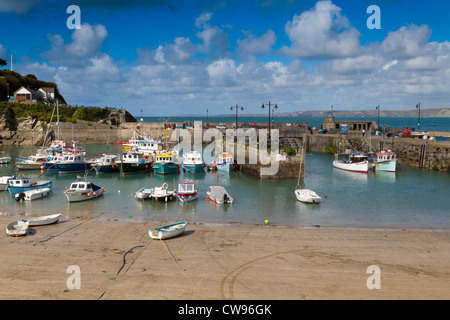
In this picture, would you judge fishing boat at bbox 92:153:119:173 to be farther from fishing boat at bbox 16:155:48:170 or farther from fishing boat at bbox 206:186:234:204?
fishing boat at bbox 206:186:234:204

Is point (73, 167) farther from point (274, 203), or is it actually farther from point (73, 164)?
point (274, 203)

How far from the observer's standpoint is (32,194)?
26797mm

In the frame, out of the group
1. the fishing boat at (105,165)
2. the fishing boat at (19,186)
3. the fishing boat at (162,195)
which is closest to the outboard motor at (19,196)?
the fishing boat at (19,186)

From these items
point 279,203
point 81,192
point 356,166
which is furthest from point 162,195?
point 356,166

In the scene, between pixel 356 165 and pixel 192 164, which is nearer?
pixel 192 164

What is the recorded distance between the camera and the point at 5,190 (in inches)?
1184

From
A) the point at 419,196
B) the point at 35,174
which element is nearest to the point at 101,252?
the point at 419,196

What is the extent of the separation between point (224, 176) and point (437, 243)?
79.0 feet

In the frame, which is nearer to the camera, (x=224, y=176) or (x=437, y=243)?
(x=437, y=243)

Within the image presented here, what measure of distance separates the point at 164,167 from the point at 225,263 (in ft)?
82.5

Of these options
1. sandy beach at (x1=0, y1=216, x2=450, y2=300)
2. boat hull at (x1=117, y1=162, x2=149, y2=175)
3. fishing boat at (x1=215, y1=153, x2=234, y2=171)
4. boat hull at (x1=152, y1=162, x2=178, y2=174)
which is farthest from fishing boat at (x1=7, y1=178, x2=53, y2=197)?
fishing boat at (x1=215, y1=153, x2=234, y2=171)

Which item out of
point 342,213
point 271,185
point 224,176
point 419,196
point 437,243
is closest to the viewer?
point 437,243
